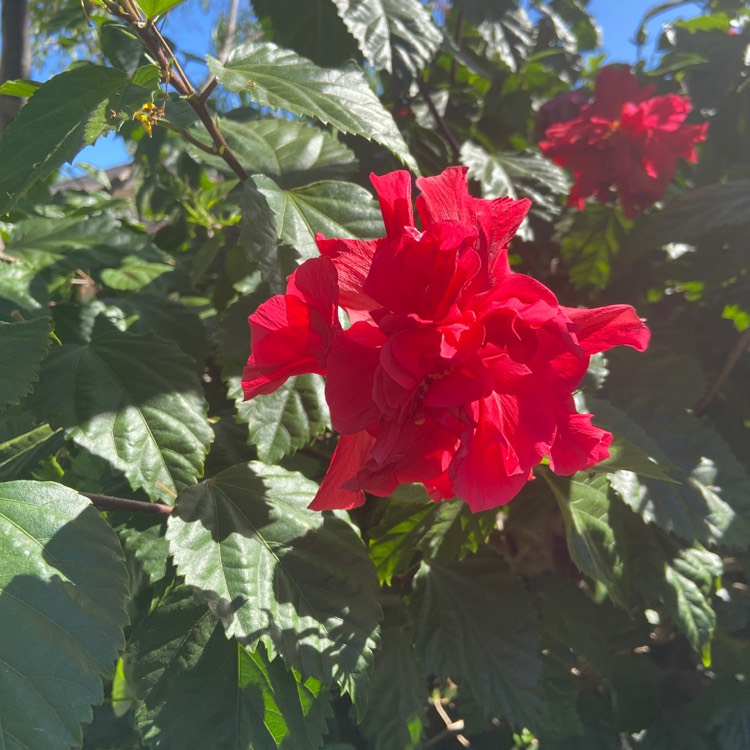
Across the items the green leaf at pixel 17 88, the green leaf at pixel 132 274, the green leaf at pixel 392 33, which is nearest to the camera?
the green leaf at pixel 17 88

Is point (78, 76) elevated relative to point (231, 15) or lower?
lower

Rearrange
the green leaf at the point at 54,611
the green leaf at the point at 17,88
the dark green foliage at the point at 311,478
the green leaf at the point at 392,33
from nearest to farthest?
the green leaf at the point at 54,611
the dark green foliage at the point at 311,478
the green leaf at the point at 17,88
the green leaf at the point at 392,33

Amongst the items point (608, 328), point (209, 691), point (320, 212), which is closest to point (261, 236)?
point (320, 212)

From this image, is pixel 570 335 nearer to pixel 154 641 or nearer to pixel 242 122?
pixel 154 641

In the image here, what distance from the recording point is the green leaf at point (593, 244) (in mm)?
1233

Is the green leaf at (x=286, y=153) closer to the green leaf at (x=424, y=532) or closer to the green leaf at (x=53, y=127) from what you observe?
the green leaf at (x=53, y=127)

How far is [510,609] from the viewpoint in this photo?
33.7 inches

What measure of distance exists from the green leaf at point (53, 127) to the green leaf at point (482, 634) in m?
0.60

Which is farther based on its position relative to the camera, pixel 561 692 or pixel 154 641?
pixel 561 692

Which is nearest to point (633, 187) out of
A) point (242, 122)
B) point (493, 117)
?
point (493, 117)

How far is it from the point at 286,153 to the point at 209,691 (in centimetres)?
61

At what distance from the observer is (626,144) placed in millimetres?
1230

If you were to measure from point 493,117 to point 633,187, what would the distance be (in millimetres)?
→ 315

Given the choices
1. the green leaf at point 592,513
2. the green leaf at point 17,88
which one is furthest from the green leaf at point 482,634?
the green leaf at point 17,88
